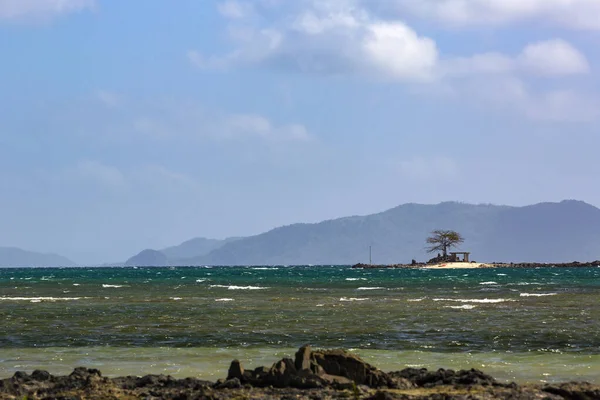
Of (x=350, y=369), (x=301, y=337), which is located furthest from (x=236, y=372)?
(x=301, y=337)

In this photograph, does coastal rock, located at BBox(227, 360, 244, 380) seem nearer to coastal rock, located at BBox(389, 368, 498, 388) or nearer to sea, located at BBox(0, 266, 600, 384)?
coastal rock, located at BBox(389, 368, 498, 388)

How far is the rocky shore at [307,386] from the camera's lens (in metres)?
16.0

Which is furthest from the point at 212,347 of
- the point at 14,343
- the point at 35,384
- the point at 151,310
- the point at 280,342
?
the point at 151,310

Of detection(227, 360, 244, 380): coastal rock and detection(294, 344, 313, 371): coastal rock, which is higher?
detection(294, 344, 313, 371): coastal rock

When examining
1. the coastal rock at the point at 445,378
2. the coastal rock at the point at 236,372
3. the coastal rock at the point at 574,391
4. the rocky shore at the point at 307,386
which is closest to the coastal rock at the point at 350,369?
the rocky shore at the point at 307,386

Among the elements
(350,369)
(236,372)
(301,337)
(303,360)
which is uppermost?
(303,360)

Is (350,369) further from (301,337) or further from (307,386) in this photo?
(301,337)

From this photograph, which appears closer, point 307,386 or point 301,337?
point 307,386

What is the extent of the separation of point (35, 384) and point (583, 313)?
1146 inches

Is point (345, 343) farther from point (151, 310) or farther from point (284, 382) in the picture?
point (151, 310)

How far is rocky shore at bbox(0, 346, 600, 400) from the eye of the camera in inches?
629

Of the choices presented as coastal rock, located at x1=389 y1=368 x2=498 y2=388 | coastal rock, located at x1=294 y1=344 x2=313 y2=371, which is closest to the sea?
coastal rock, located at x1=389 y1=368 x2=498 y2=388

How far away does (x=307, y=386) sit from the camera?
1667 cm

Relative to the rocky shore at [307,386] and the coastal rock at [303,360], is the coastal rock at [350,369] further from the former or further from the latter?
the coastal rock at [303,360]
